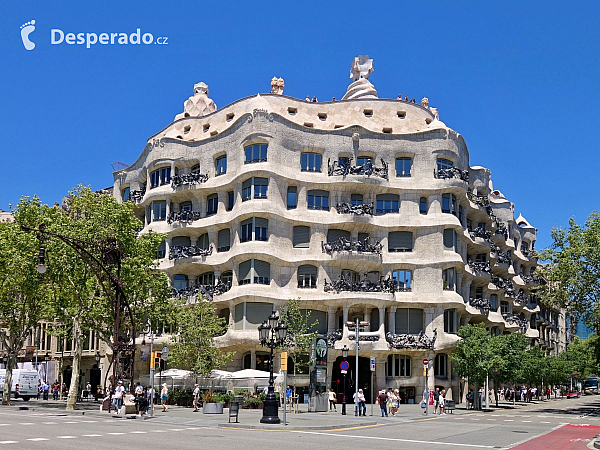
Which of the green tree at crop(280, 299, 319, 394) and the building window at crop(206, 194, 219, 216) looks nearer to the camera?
the green tree at crop(280, 299, 319, 394)

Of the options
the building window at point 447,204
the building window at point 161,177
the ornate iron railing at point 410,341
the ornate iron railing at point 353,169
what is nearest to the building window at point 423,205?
the building window at point 447,204

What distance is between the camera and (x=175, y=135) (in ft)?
214

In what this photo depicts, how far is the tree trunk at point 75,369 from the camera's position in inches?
1656

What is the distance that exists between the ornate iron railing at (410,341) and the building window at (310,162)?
587 inches

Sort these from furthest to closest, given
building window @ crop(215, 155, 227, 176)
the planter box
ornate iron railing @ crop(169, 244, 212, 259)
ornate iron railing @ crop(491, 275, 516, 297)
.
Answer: ornate iron railing @ crop(491, 275, 516, 297)
building window @ crop(215, 155, 227, 176)
ornate iron railing @ crop(169, 244, 212, 259)
the planter box

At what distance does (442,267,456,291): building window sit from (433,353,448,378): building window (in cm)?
578

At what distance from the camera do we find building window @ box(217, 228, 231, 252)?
58.4m

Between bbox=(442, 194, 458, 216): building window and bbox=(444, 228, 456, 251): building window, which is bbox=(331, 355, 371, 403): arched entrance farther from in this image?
bbox=(442, 194, 458, 216): building window

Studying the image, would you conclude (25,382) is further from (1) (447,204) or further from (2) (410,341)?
(1) (447,204)

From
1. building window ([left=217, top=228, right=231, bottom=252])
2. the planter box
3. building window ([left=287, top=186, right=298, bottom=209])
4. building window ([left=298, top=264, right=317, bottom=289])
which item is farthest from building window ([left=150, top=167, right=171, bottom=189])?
the planter box

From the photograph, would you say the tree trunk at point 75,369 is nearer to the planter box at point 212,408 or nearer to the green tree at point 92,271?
the green tree at point 92,271

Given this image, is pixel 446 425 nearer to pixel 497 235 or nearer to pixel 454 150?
pixel 454 150

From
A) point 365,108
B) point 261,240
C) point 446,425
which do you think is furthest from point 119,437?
point 365,108

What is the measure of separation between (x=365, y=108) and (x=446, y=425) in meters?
35.3
